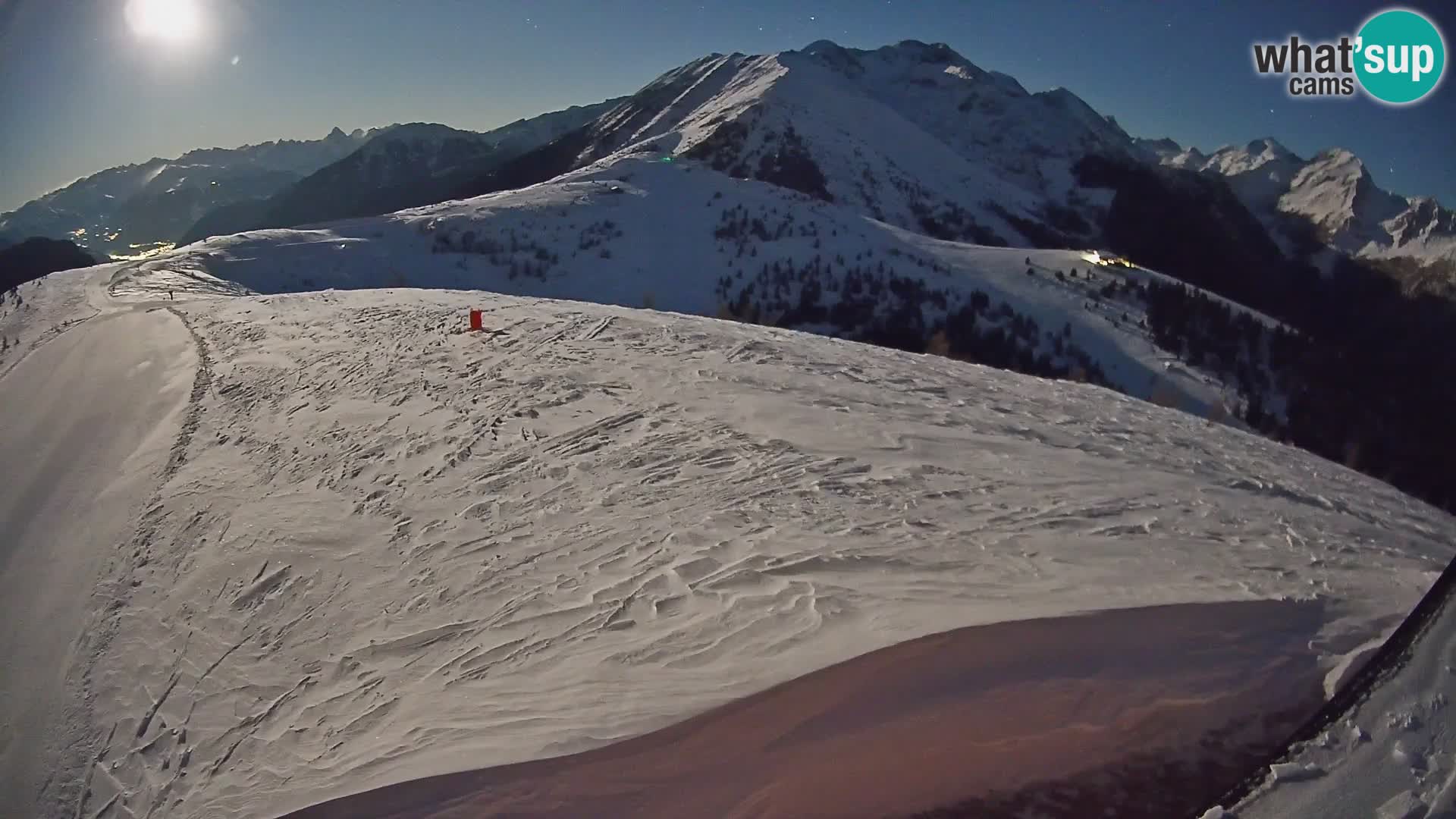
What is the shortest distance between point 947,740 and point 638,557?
8.15 ft

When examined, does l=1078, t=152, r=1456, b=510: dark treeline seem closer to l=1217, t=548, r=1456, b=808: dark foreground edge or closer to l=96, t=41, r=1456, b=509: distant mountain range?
l=96, t=41, r=1456, b=509: distant mountain range

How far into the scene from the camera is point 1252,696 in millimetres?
3320

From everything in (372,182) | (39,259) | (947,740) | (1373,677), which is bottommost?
(947,740)

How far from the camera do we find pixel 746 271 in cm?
3219

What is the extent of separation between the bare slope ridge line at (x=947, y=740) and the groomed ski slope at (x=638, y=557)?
4cm

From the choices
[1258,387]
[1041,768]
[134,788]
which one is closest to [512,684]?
[134,788]

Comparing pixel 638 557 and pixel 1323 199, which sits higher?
pixel 1323 199

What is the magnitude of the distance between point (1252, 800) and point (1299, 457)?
7963 mm

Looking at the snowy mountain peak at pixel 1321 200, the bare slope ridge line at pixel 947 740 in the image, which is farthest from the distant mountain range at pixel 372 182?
the bare slope ridge line at pixel 947 740

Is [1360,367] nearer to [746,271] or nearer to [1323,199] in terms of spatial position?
[746,271]

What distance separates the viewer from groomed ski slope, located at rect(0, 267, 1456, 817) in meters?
3.71

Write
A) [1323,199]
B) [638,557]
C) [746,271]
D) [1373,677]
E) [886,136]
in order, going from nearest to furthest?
[1373,677], [638,557], [746,271], [886,136], [1323,199]

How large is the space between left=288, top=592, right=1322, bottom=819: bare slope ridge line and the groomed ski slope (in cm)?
4

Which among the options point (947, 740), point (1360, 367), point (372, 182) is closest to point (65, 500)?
point (947, 740)
